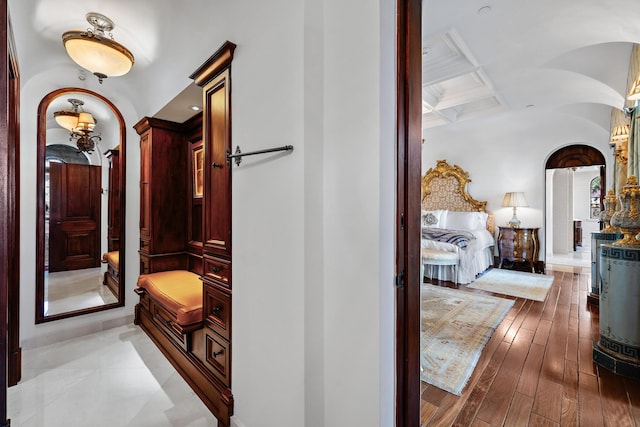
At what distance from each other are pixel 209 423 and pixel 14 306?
1781 mm

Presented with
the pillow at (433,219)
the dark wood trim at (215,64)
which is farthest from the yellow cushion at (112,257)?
the pillow at (433,219)

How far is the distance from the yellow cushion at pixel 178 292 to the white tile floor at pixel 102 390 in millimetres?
516

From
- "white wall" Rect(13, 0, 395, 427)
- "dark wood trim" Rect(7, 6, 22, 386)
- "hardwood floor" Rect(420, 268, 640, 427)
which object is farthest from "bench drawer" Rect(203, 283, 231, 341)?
"dark wood trim" Rect(7, 6, 22, 386)

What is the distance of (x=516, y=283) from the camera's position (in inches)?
174

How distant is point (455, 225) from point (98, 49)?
5950mm

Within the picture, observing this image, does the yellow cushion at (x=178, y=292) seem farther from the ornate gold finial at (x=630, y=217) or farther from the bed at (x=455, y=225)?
the bed at (x=455, y=225)

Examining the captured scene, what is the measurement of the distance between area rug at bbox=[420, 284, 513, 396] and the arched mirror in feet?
10.4

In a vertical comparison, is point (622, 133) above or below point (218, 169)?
above

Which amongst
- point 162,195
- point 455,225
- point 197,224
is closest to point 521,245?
point 455,225

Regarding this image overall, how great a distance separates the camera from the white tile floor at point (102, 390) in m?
1.71

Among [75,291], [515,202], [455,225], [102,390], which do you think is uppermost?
[515,202]

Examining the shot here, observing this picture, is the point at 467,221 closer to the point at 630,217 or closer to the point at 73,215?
the point at 630,217

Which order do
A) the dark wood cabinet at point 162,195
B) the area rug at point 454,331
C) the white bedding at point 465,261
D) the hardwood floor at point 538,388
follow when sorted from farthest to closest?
the white bedding at point 465,261, the dark wood cabinet at point 162,195, the area rug at point 454,331, the hardwood floor at point 538,388

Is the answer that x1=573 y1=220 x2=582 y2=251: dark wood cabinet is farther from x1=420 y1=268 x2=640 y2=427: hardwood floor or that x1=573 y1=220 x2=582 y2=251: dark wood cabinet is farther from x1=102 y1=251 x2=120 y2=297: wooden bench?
x1=102 y1=251 x2=120 y2=297: wooden bench
